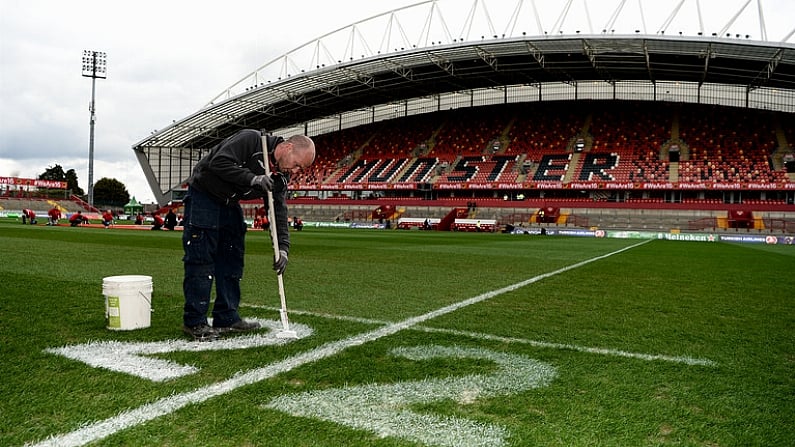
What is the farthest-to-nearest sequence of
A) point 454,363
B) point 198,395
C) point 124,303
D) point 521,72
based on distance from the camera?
1. point 521,72
2. point 124,303
3. point 454,363
4. point 198,395

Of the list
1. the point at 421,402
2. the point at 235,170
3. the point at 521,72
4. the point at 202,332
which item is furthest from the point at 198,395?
the point at 521,72

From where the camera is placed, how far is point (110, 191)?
326ft

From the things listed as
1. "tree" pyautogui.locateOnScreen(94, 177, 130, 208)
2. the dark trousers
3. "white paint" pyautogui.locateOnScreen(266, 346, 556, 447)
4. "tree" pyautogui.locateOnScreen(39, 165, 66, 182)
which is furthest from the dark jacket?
"tree" pyautogui.locateOnScreen(39, 165, 66, 182)

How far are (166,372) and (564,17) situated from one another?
120 feet

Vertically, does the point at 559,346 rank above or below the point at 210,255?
below

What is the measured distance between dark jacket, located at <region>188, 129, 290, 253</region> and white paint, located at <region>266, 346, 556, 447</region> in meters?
1.77

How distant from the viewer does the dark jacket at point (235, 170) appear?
4.25 m

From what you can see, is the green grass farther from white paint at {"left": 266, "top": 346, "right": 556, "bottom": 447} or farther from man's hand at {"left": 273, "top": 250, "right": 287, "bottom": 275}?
man's hand at {"left": 273, "top": 250, "right": 287, "bottom": 275}

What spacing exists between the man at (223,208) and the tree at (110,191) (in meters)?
104

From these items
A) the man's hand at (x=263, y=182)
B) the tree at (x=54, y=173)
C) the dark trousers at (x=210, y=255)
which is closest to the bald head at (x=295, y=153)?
the man's hand at (x=263, y=182)

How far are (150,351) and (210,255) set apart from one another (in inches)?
34.9

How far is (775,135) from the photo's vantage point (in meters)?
45.6

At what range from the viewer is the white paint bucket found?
14.7 feet

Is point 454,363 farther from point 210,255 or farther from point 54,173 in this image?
point 54,173
